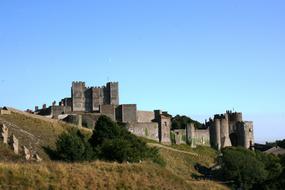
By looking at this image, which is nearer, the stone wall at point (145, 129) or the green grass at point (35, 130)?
the green grass at point (35, 130)

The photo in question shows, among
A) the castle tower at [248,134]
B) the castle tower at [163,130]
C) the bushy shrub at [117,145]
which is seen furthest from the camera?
the castle tower at [248,134]

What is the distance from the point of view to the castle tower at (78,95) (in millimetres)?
93125

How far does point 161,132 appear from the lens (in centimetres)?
8094

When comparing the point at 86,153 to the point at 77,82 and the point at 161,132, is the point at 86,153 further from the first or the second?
the point at 77,82

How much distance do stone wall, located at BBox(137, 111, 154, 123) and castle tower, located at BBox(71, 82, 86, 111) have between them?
39.4ft

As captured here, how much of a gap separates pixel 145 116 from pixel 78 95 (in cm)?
1386

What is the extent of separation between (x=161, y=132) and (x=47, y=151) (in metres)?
36.6

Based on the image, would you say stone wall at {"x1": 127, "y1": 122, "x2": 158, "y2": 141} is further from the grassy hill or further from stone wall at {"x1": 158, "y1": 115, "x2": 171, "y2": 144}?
the grassy hill

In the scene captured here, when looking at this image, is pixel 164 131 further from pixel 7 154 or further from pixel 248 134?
pixel 7 154

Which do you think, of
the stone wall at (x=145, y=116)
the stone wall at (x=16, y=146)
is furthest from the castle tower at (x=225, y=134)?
the stone wall at (x=16, y=146)

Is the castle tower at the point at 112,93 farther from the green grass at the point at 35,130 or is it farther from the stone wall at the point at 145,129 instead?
the green grass at the point at 35,130

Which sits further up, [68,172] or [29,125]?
[29,125]

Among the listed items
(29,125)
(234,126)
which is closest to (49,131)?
(29,125)

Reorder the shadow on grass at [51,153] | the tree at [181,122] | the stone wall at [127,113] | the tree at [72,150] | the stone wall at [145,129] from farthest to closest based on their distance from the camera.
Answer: the tree at [181,122], the stone wall at [127,113], the stone wall at [145,129], the shadow on grass at [51,153], the tree at [72,150]
